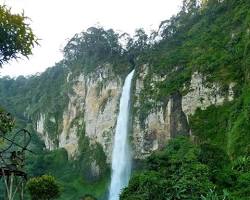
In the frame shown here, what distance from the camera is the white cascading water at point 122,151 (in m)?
51.7

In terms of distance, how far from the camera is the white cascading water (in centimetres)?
5169

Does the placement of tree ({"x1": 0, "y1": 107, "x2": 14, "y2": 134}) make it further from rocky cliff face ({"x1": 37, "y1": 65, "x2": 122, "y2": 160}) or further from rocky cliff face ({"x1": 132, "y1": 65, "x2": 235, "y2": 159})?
rocky cliff face ({"x1": 37, "y1": 65, "x2": 122, "y2": 160})

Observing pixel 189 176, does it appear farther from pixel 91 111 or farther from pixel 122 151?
pixel 91 111

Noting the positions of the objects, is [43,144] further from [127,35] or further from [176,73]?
[176,73]

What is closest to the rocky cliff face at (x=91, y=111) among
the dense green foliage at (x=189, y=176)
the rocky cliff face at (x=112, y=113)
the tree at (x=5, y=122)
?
the rocky cliff face at (x=112, y=113)

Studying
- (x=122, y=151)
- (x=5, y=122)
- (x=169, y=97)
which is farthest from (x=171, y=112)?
(x=5, y=122)

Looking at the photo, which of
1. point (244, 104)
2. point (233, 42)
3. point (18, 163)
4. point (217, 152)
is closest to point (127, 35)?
point (233, 42)

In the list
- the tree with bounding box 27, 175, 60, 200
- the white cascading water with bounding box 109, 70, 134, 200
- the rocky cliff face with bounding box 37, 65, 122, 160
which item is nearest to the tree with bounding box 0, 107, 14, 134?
the tree with bounding box 27, 175, 60, 200

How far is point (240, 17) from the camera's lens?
48156 millimetres

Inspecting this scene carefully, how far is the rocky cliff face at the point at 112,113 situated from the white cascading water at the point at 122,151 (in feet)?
4.31

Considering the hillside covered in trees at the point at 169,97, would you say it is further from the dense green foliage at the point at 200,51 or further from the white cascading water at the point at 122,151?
the white cascading water at the point at 122,151

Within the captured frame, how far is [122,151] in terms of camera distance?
54.0 m

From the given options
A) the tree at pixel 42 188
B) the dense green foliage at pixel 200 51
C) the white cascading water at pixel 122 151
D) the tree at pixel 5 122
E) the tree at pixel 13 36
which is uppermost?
the dense green foliage at pixel 200 51

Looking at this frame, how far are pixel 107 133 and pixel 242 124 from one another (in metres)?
24.9
